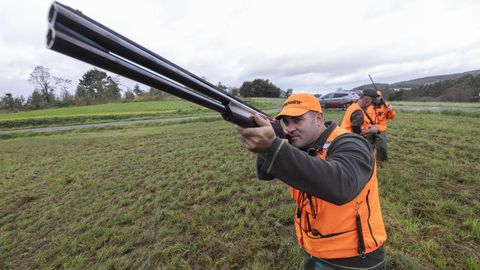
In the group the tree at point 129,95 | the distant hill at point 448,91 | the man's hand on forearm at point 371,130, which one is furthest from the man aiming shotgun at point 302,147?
the tree at point 129,95

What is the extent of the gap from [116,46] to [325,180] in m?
1.17

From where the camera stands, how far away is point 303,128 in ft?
6.74

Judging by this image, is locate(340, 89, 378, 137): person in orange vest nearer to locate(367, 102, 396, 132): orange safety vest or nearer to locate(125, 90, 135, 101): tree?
locate(367, 102, 396, 132): orange safety vest

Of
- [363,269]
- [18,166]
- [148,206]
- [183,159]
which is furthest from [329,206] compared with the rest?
[18,166]

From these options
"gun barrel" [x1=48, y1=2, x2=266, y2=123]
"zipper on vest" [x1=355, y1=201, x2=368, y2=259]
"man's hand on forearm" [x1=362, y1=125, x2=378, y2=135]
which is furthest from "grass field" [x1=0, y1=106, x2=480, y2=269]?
"gun barrel" [x1=48, y1=2, x2=266, y2=123]

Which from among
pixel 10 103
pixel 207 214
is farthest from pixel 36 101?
pixel 207 214

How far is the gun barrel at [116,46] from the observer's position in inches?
35.6

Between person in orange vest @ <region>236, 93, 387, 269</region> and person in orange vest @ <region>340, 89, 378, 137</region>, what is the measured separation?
3.96m

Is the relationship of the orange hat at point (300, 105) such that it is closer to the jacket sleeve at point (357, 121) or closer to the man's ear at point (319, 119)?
the man's ear at point (319, 119)

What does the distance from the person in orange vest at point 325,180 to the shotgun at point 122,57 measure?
0.22m

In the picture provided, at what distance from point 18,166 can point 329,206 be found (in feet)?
45.3

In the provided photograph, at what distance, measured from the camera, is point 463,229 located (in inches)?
152

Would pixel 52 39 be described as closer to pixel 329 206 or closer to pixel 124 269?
pixel 329 206

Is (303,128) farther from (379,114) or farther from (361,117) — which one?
(379,114)
